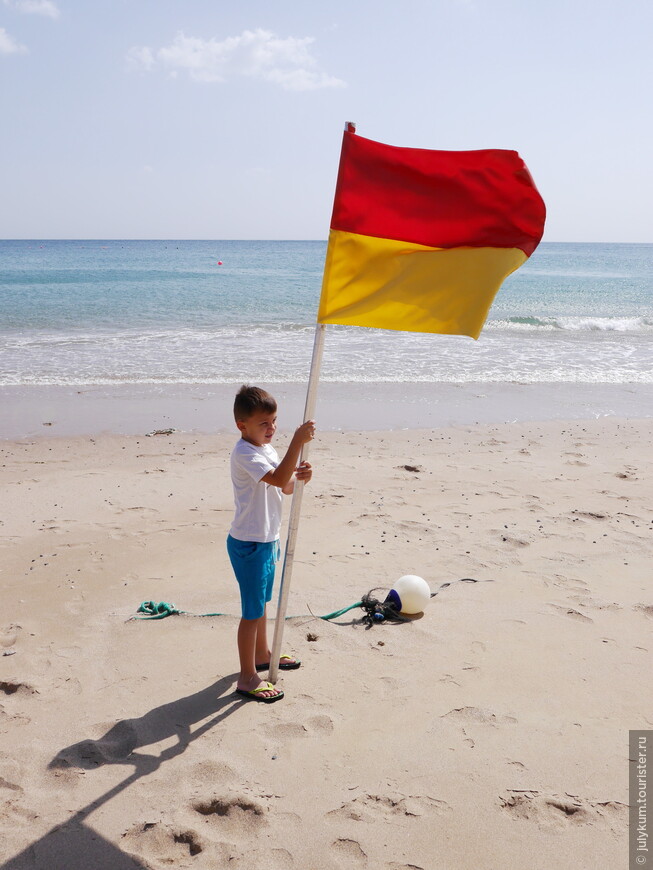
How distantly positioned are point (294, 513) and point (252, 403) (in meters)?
0.60

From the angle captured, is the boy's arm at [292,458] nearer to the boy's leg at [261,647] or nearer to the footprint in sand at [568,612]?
the boy's leg at [261,647]

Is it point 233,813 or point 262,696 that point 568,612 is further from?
point 233,813

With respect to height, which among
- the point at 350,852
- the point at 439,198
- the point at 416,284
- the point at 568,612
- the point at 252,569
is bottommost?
the point at 350,852

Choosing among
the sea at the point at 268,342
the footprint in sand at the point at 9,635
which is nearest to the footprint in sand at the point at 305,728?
the footprint in sand at the point at 9,635

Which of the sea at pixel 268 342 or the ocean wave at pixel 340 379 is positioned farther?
the sea at pixel 268 342

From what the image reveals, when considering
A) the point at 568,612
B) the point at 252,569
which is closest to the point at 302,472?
the point at 252,569

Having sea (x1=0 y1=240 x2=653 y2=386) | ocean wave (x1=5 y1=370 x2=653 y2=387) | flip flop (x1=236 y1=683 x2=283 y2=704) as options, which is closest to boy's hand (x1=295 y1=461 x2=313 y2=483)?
flip flop (x1=236 y1=683 x2=283 y2=704)

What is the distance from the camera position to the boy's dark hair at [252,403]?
3518mm

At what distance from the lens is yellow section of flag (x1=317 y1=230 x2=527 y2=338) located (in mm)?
3416

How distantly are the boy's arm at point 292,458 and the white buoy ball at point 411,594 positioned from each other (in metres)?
1.48

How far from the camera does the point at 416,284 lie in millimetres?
3475

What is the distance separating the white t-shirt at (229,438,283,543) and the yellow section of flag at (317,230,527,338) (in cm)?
75

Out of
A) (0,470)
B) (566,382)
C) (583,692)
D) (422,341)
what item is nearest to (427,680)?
(583,692)

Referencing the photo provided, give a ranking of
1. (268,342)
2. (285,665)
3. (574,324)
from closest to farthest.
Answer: (285,665), (268,342), (574,324)
